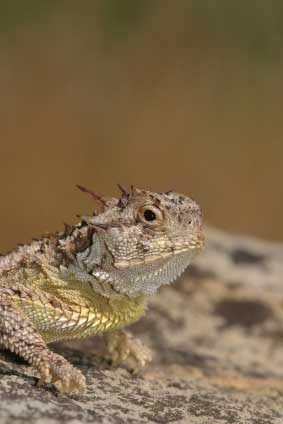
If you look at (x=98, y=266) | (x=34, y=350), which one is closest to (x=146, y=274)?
(x=98, y=266)

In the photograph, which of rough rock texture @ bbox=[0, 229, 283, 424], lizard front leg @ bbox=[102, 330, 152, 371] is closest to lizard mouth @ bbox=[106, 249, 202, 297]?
rough rock texture @ bbox=[0, 229, 283, 424]

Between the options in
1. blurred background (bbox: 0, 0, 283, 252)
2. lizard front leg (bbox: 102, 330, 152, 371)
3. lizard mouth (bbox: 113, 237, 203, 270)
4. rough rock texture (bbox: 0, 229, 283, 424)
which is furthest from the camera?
blurred background (bbox: 0, 0, 283, 252)

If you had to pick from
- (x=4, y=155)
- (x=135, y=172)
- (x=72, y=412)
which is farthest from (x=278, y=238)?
(x=72, y=412)

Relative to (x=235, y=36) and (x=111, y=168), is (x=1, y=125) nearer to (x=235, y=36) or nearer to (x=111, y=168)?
(x=111, y=168)

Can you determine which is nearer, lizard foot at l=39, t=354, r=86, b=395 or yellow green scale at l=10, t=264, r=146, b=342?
lizard foot at l=39, t=354, r=86, b=395

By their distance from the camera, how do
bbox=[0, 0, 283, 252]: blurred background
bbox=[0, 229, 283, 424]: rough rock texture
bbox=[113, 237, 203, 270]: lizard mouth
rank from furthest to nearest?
1. bbox=[0, 0, 283, 252]: blurred background
2. bbox=[113, 237, 203, 270]: lizard mouth
3. bbox=[0, 229, 283, 424]: rough rock texture

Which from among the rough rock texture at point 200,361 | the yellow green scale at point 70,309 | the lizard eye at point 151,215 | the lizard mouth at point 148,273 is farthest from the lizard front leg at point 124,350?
the lizard eye at point 151,215

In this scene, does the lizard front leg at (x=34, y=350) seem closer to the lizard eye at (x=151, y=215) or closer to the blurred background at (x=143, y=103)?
the lizard eye at (x=151, y=215)

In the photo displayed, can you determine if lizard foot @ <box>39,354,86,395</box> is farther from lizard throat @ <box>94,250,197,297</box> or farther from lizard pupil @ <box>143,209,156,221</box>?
lizard pupil @ <box>143,209,156,221</box>

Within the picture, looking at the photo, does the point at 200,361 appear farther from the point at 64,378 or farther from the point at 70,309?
the point at 64,378

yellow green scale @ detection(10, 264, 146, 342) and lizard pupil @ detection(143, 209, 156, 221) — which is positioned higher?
lizard pupil @ detection(143, 209, 156, 221)
